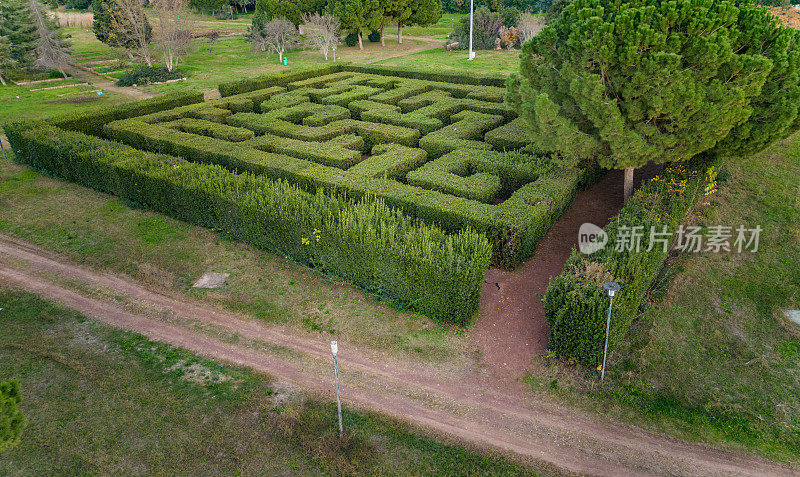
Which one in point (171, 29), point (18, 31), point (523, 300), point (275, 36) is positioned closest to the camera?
point (523, 300)

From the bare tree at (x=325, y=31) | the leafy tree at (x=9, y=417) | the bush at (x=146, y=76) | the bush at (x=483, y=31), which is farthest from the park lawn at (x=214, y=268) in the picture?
the bush at (x=483, y=31)

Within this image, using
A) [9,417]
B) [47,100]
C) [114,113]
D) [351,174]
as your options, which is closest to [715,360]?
[351,174]

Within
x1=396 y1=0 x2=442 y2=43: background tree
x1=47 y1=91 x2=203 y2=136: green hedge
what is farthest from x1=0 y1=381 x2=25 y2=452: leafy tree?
x1=396 y1=0 x2=442 y2=43: background tree

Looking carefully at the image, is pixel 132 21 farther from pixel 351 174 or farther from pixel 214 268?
pixel 214 268

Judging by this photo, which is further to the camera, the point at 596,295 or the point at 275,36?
the point at 275,36

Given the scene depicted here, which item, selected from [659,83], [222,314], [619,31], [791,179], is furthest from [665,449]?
[791,179]

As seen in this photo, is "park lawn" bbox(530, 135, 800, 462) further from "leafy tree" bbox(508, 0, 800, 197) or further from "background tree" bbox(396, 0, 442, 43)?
"background tree" bbox(396, 0, 442, 43)

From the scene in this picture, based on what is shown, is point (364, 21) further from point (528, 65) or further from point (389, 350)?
point (389, 350)
